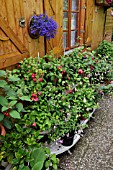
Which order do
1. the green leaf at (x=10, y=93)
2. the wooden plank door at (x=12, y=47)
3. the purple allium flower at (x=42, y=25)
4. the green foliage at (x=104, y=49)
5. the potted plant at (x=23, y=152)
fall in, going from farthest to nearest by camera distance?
the green foliage at (x=104, y=49) → the purple allium flower at (x=42, y=25) → the wooden plank door at (x=12, y=47) → the green leaf at (x=10, y=93) → the potted plant at (x=23, y=152)

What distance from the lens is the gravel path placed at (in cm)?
167

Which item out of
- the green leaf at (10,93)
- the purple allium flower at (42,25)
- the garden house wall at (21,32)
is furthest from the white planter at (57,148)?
the purple allium flower at (42,25)

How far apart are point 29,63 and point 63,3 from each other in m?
1.38

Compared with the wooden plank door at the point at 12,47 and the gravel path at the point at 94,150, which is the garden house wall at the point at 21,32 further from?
the gravel path at the point at 94,150

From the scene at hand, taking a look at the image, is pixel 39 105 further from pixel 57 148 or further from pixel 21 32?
pixel 21 32

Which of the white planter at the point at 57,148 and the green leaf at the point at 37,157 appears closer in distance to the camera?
the green leaf at the point at 37,157

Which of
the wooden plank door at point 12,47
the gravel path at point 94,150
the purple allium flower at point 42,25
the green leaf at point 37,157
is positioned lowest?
the gravel path at point 94,150

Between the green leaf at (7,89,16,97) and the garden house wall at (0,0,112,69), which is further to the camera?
the garden house wall at (0,0,112,69)

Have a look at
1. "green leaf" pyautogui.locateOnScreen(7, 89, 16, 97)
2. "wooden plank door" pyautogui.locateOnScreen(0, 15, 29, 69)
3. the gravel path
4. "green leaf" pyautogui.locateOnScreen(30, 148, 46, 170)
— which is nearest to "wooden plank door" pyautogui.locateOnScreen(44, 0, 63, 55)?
"wooden plank door" pyautogui.locateOnScreen(0, 15, 29, 69)

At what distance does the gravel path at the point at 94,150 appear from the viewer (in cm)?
167

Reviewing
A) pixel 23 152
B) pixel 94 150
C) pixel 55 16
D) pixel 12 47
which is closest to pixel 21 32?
pixel 12 47

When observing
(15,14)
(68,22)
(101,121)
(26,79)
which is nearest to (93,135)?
(101,121)

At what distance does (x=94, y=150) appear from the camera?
186 centimetres

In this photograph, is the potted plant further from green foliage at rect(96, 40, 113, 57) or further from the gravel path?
green foliage at rect(96, 40, 113, 57)
